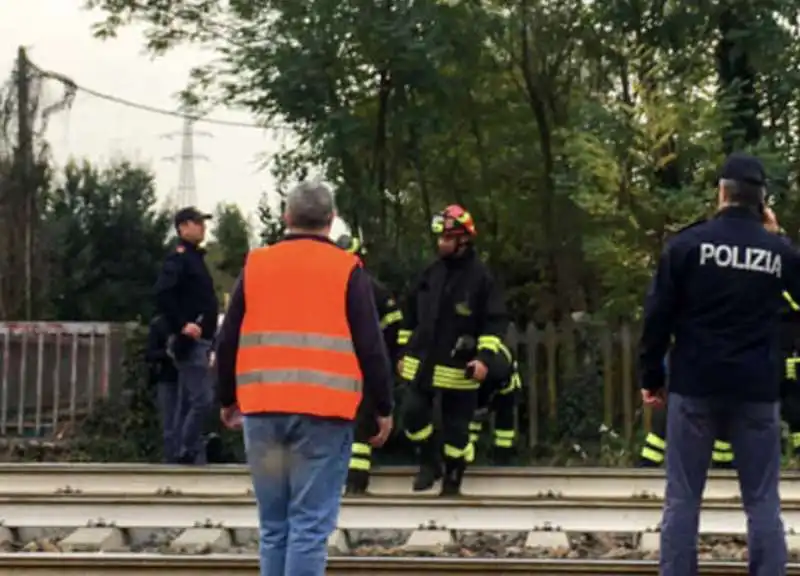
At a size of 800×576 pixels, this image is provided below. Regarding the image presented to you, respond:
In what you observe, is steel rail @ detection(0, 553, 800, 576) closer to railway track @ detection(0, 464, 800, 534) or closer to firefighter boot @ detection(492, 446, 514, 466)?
railway track @ detection(0, 464, 800, 534)

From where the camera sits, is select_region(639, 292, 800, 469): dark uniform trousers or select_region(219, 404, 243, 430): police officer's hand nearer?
select_region(219, 404, 243, 430): police officer's hand

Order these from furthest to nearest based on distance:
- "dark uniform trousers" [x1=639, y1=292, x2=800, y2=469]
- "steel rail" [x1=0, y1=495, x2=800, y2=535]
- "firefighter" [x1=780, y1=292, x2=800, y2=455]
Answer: "firefighter" [x1=780, y1=292, x2=800, y2=455], "dark uniform trousers" [x1=639, y1=292, x2=800, y2=469], "steel rail" [x1=0, y1=495, x2=800, y2=535]

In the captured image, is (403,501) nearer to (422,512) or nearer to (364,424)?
(422,512)

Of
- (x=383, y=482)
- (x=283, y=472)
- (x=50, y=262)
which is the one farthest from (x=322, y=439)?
(x=50, y=262)

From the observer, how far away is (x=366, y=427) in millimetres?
8742

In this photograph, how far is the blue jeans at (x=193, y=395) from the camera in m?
10.2

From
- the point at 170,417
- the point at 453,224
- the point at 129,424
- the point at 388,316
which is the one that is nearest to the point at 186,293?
the point at 170,417

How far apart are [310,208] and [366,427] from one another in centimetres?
358

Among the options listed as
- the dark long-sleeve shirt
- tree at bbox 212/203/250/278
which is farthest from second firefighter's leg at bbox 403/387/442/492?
tree at bbox 212/203/250/278

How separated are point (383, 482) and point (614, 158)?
4886 millimetres

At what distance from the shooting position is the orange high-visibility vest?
526 cm

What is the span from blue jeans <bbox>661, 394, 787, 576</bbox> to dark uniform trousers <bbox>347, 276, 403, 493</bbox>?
313 centimetres

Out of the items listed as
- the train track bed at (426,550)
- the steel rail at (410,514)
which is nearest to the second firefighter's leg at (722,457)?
the steel rail at (410,514)

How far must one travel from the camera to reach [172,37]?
14930mm
